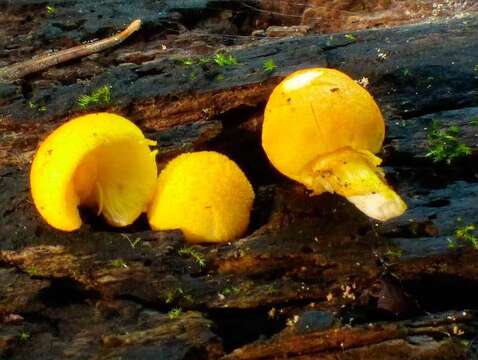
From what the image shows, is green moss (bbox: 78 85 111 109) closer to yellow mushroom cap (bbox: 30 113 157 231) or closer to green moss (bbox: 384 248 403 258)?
yellow mushroom cap (bbox: 30 113 157 231)

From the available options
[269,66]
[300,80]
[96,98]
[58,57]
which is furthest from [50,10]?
[300,80]

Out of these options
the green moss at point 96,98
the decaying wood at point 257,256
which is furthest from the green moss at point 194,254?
the green moss at point 96,98

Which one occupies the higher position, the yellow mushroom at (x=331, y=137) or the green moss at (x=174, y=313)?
the yellow mushroom at (x=331, y=137)

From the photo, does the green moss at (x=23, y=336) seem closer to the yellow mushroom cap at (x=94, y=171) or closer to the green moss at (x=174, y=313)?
the yellow mushroom cap at (x=94, y=171)

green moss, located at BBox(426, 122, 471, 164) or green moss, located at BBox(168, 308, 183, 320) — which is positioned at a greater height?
green moss, located at BBox(426, 122, 471, 164)

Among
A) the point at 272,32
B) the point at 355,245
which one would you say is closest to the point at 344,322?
the point at 355,245

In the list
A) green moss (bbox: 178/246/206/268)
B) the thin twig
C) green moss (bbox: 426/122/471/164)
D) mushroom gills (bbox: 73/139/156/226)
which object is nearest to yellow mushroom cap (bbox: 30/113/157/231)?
mushroom gills (bbox: 73/139/156/226)

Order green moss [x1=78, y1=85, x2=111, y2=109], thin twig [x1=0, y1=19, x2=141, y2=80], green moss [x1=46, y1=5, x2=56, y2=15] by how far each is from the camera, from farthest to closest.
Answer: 1. green moss [x1=46, y1=5, x2=56, y2=15]
2. thin twig [x1=0, y1=19, x2=141, y2=80]
3. green moss [x1=78, y1=85, x2=111, y2=109]

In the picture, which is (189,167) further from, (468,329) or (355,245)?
(468,329)
